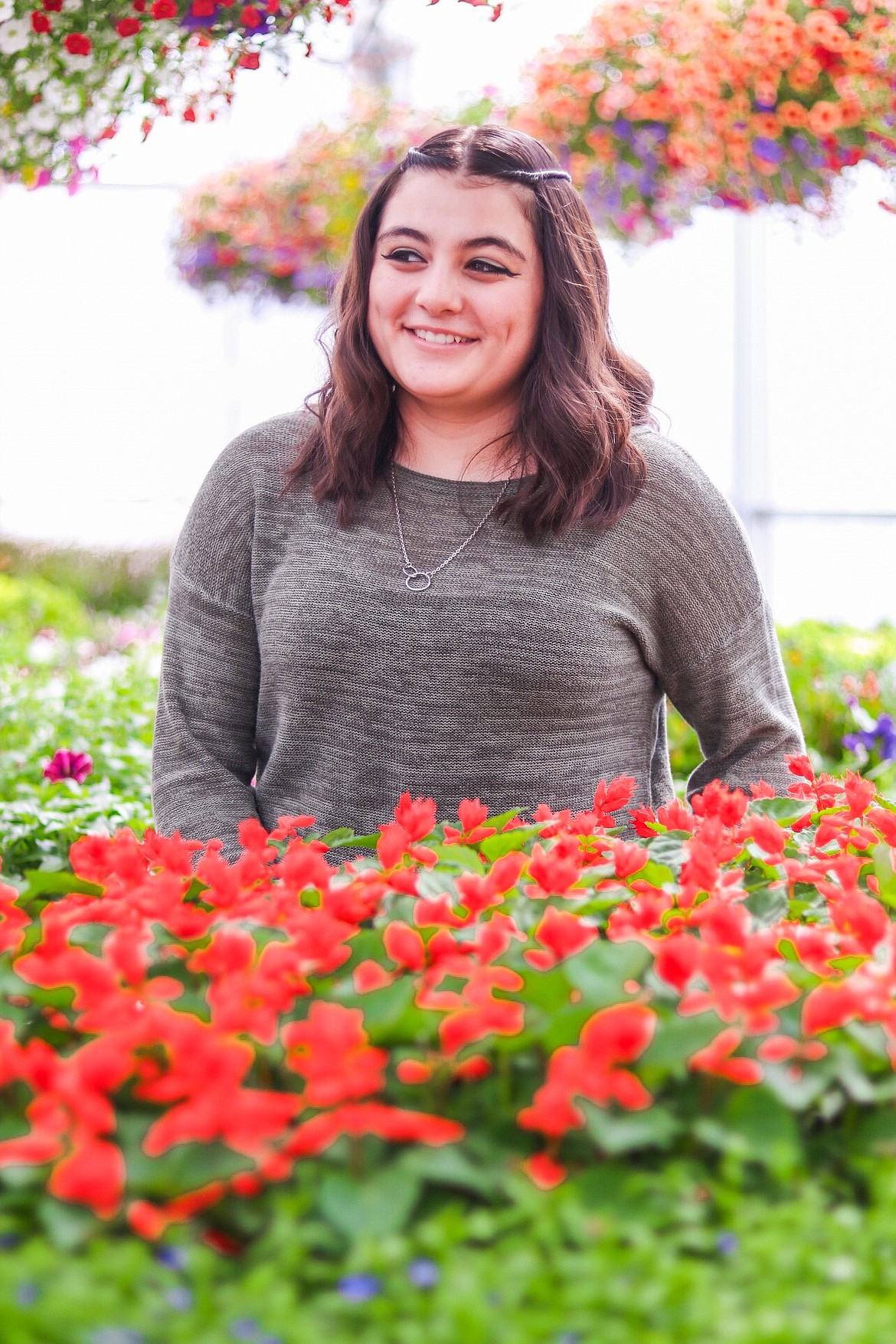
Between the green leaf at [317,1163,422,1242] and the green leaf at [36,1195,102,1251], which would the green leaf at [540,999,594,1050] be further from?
the green leaf at [36,1195,102,1251]

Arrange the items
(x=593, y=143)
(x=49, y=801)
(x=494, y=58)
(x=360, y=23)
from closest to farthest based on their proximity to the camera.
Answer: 1. (x=49, y=801)
2. (x=593, y=143)
3. (x=494, y=58)
4. (x=360, y=23)

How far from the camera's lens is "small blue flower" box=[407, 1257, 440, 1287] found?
0.66 meters

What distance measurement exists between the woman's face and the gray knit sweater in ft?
0.56

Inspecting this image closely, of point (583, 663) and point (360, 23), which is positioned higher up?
point (360, 23)

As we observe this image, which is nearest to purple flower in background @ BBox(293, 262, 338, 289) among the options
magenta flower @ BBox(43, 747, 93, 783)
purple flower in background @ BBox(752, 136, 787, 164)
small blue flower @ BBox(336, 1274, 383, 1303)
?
purple flower in background @ BBox(752, 136, 787, 164)

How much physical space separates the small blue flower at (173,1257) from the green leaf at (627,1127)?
8.9 inches

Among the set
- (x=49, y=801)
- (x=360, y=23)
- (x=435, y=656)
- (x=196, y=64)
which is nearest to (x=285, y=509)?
(x=435, y=656)

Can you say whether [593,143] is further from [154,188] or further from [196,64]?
[154,188]

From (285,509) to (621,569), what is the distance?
0.49 m

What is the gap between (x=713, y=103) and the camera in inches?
157

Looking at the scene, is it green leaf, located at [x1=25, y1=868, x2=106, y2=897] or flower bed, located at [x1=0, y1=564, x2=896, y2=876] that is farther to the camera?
flower bed, located at [x1=0, y1=564, x2=896, y2=876]

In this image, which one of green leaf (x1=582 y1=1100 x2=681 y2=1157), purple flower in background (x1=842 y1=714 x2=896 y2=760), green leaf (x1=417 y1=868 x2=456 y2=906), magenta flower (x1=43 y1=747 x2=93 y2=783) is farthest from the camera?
purple flower in background (x1=842 y1=714 x2=896 y2=760)

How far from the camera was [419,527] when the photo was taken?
183cm

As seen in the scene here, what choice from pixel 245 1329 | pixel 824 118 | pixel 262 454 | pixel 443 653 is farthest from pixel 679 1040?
pixel 824 118
